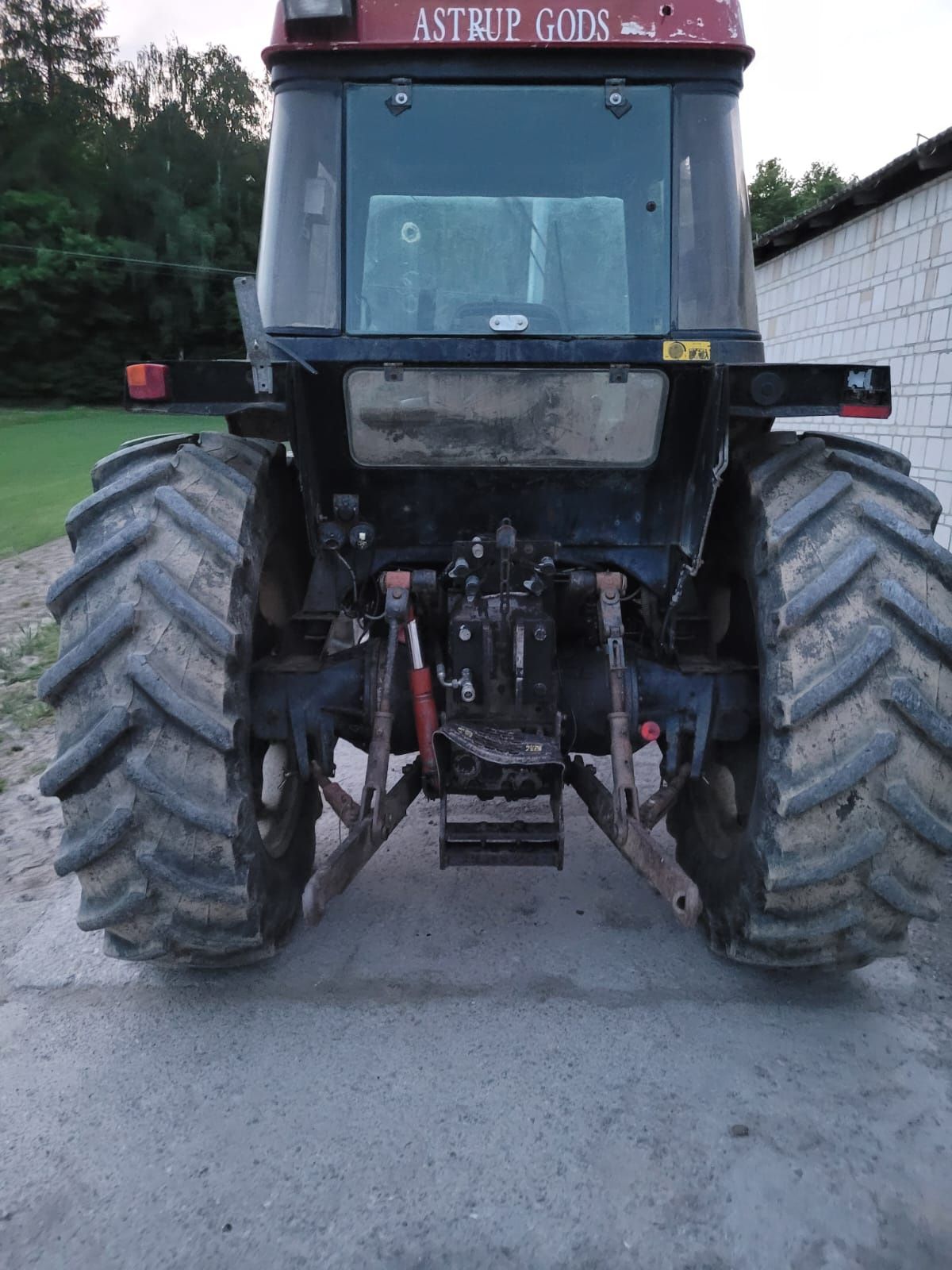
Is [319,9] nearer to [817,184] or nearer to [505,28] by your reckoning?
[505,28]

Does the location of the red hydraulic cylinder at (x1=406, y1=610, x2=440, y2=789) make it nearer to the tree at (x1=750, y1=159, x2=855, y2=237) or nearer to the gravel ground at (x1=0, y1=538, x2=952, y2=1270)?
the gravel ground at (x1=0, y1=538, x2=952, y2=1270)

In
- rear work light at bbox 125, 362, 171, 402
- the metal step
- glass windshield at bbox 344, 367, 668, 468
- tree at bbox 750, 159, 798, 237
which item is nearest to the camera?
rear work light at bbox 125, 362, 171, 402

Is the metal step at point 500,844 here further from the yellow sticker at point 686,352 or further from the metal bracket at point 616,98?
the metal bracket at point 616,98

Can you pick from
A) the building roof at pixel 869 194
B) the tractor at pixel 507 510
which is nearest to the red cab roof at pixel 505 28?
the tractor at pixel 507 510

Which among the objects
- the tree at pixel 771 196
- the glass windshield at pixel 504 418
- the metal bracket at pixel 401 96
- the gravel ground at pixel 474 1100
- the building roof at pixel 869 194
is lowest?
the gravel ground at pixel 474 1100

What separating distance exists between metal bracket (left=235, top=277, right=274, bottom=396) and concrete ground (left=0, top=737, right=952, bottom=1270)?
1.76m

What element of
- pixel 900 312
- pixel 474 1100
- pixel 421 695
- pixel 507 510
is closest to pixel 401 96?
pixel 507 510

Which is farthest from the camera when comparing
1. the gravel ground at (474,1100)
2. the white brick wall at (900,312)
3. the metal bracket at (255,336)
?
the white brick wall at (900,312)

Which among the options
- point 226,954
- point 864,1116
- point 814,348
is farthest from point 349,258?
point 814,348

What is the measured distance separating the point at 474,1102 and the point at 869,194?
8.18 metres

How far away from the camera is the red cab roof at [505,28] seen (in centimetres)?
261

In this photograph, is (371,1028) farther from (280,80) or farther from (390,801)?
(280,80)

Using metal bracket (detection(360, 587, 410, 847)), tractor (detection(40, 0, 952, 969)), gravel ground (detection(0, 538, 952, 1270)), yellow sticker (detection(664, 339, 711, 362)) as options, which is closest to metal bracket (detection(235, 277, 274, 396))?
tractor (detection(40, 0, 952, 969))

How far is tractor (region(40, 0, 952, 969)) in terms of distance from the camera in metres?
2.49
